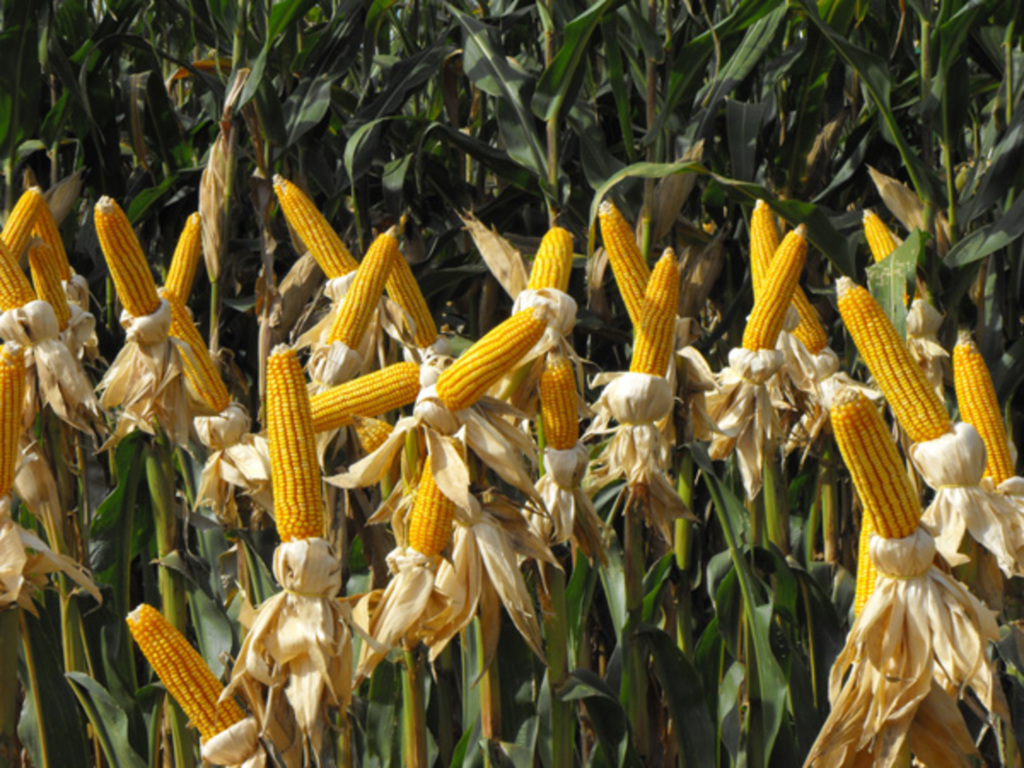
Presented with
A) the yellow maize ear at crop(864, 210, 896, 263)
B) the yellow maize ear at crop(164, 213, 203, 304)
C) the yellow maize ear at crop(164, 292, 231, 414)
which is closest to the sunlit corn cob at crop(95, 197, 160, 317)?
the yellow maize ear at crop(164, 292, 231, 414)

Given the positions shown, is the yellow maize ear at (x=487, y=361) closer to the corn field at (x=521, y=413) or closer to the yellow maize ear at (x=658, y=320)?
the corn field at (x=521, y=413)

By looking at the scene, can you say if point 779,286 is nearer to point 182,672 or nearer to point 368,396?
point 368,396

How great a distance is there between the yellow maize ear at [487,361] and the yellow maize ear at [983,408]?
937mm

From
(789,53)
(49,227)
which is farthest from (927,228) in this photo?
(49,227)

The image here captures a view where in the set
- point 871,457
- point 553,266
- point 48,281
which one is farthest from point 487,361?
point 48,281

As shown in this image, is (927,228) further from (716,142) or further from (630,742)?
(630,742)

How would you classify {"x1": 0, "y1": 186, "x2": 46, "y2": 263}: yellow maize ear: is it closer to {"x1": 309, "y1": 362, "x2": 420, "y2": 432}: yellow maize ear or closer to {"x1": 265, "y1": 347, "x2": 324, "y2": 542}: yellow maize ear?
{"x1": 309, "y1": 362, "x2": 420, "y2": 432}: yellow maize ear

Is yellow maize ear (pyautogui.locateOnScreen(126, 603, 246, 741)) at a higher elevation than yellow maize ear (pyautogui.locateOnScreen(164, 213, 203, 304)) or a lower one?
lower

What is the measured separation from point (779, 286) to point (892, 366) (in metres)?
0.72

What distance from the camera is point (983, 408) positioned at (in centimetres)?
238

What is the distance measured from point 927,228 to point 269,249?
2.24 metres

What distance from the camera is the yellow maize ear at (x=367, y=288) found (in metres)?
2.79

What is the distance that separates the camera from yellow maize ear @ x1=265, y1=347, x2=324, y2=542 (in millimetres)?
1958

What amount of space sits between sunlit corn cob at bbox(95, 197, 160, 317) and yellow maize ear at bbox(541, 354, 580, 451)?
1.09 m
